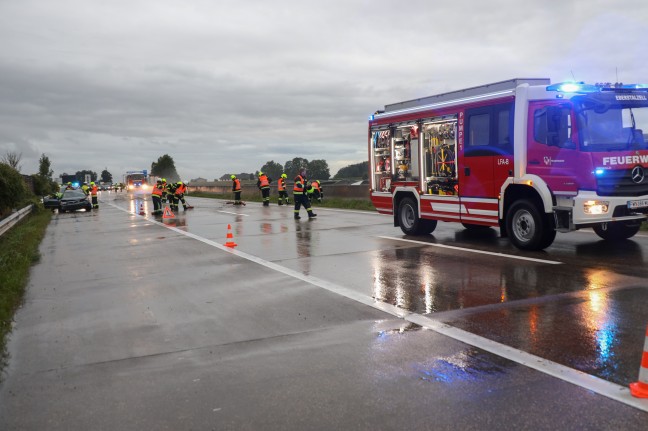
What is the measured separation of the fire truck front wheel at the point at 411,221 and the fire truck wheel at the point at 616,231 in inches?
143

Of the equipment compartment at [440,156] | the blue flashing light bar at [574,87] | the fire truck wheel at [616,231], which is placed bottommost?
the fire truck wheel at [616,231]

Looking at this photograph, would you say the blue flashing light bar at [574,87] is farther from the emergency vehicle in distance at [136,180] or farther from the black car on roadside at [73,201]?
the emergency vehicle in distance at [136,180]

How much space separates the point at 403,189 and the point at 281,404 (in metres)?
9.68

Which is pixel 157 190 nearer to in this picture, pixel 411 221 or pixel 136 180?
pixel 411 221

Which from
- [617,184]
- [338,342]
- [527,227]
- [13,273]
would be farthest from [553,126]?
[13,273]

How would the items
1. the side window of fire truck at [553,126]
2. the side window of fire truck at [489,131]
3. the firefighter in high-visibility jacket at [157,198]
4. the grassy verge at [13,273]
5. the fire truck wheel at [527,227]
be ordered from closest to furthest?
the grassy verge at [13,273]
the side window of fire truck at [553,126]
the fire truck wheel at [527,227]
the side window of fire truck at [489,131]
the firefighter in high-visibility jacket at [157,198]

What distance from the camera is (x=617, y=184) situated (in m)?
8.92

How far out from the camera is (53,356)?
511 centimetres

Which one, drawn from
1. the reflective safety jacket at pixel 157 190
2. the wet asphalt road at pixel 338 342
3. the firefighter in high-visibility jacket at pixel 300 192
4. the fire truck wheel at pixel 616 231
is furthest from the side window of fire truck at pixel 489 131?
the reflective safety jacket at pixel 157 190

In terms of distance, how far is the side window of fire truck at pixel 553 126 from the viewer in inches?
356

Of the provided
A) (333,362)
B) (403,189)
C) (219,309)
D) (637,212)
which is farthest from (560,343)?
(403,189)

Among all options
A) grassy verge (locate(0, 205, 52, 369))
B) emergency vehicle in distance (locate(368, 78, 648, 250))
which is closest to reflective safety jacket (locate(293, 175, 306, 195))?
emergency vehicle in distance (locate(368, 78, 648, 250))

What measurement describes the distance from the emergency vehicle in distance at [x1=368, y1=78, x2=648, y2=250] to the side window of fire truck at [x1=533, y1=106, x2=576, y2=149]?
16 mm

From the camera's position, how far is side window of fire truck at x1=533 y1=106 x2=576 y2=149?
9.04m
